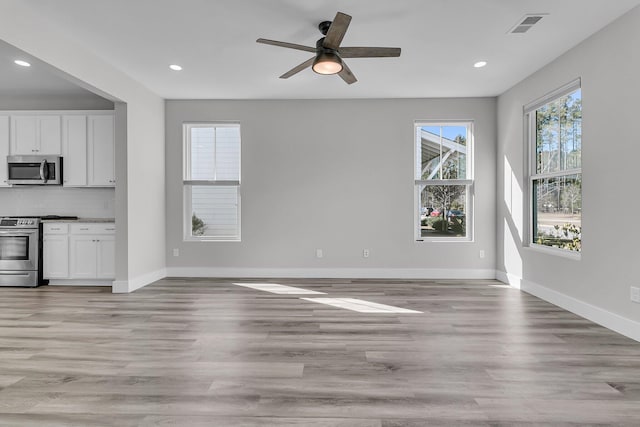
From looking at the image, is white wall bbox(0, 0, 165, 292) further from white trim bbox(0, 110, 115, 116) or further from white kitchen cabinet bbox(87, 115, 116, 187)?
white trim bbox(0, 110, 115, 116)

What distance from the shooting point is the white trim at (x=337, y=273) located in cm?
555

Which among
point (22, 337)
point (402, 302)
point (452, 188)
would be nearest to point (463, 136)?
point (452, 188)

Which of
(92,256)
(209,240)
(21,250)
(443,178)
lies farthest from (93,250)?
(443,178)

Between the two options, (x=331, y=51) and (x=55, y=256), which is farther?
(x=55, y=256)

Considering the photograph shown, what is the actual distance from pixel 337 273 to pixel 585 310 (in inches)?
124

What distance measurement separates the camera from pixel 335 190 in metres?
5.62

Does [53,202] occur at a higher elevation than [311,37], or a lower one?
lower

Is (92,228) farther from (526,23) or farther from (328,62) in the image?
(526,23)

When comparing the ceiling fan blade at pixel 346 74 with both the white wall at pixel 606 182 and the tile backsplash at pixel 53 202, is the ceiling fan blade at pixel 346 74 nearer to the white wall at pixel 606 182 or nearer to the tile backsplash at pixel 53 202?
the white wall at pixel 606 182

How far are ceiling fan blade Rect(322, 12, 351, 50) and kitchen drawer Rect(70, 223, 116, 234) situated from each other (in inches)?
154

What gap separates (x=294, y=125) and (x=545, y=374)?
4515 mm

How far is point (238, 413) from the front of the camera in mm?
1910

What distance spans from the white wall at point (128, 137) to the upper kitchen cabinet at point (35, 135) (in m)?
1.29

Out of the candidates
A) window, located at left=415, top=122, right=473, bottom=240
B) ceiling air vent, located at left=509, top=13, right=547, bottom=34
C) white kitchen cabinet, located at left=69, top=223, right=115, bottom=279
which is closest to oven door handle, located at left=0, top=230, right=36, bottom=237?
white kitchen cabinet, located at left=69, top=223, right=115, bottom=279
